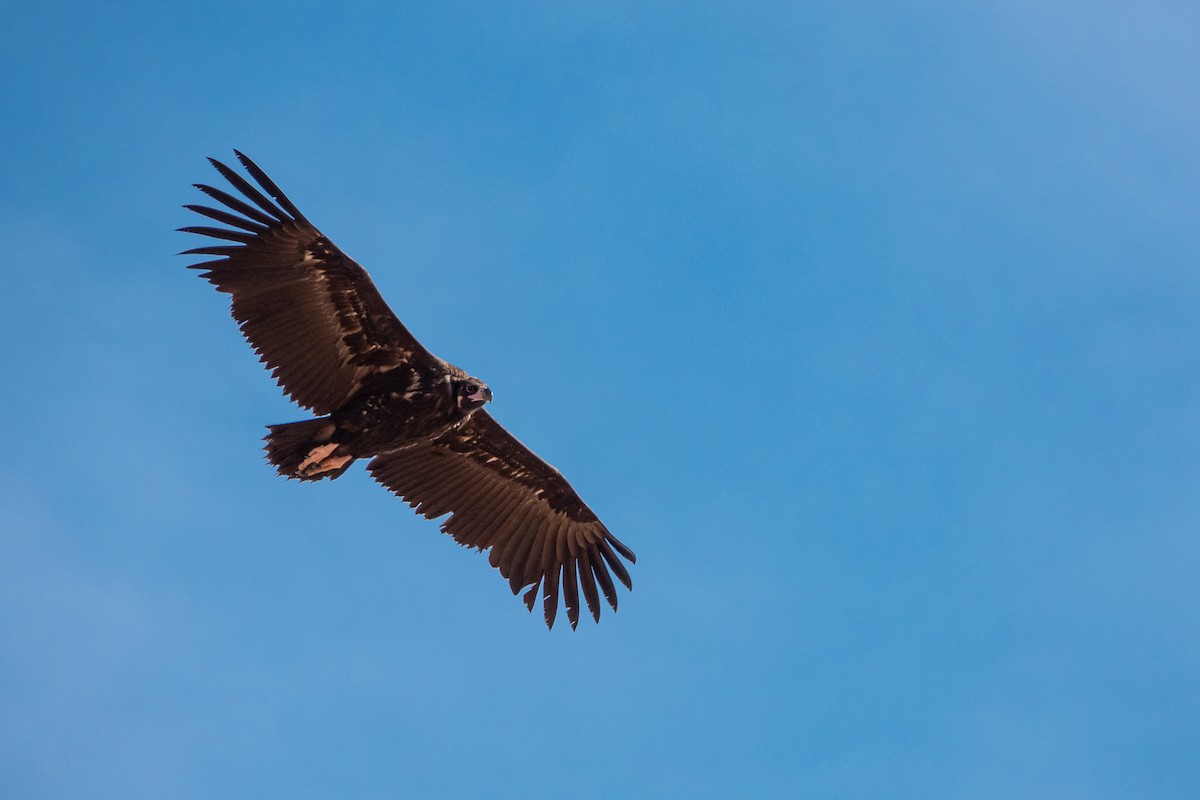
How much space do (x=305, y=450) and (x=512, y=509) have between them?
3806 millimetres

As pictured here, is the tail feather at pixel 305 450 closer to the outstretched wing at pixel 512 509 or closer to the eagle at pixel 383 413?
the eagle at pixel 383 413

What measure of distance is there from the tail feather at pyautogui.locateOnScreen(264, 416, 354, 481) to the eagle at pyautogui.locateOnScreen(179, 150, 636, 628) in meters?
0.02

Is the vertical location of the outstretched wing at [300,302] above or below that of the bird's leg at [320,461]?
above

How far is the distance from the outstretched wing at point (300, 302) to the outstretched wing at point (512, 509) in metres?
1.90

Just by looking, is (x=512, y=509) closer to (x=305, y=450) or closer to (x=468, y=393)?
(x=468, y=393)

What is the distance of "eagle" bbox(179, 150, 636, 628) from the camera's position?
17.0m

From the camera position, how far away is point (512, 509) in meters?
20.0

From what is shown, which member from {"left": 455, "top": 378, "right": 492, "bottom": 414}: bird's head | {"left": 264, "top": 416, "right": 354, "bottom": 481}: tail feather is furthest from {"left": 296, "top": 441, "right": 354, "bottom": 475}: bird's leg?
{"left": 455, "top": 378, "right": 492, "bottom": 414}: bird's head

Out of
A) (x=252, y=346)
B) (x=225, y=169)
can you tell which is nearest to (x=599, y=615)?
(x=252, y=346)

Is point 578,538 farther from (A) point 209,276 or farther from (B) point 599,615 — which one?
(A) point 209,276

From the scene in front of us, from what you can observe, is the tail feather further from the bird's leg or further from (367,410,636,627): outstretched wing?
(367,410,636,627): outstretched wing

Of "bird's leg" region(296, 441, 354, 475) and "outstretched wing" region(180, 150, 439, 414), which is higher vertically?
"outstretched wing" region(180, 150, 439, 414)

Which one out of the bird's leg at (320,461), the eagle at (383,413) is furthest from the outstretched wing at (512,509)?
the bird's leg at (320,461)

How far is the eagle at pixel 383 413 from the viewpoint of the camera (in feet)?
55.8
